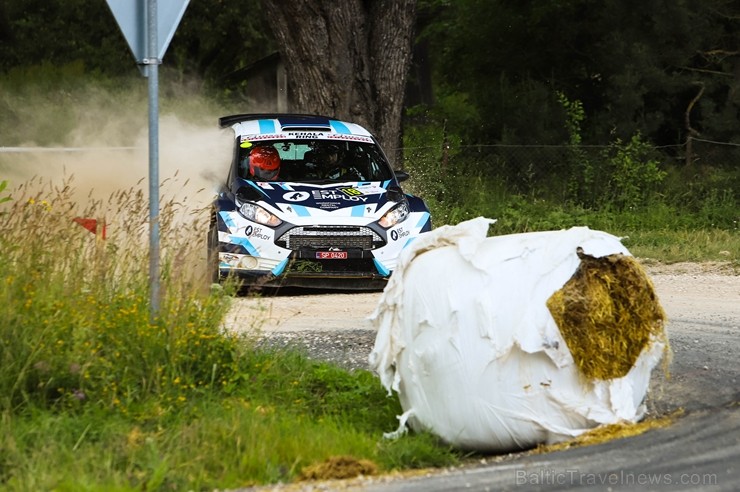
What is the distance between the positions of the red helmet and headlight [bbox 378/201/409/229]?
1419 mm

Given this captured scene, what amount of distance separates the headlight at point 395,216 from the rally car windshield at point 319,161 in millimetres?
803

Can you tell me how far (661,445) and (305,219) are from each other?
644 cm

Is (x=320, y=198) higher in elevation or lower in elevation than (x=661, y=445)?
higher

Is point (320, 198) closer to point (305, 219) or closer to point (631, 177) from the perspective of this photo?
point (305, 219)

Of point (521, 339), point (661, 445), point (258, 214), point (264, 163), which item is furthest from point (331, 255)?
point (661, 445)

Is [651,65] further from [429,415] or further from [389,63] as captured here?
[429,415]

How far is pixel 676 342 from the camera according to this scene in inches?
387

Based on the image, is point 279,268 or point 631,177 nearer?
point 279,268

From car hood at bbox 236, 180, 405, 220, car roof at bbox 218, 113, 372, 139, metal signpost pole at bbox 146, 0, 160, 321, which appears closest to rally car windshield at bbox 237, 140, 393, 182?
car roof at bbox 218, 113, 372, 139

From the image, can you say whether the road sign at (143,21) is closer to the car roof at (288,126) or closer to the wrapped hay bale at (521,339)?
the wrapped hay bale at (521,339)

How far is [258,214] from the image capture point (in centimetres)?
1268

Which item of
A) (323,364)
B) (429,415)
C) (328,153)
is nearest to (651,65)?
(328,153)

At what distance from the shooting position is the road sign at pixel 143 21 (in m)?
7.82

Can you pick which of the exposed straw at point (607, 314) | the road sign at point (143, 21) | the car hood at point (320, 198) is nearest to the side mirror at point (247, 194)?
the car hood at point (320, 198)
